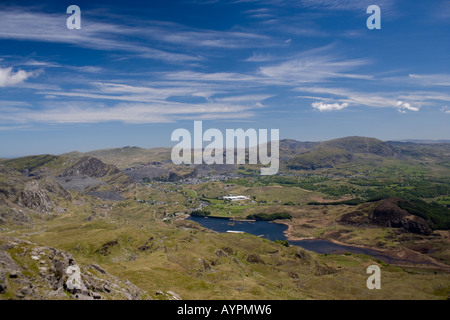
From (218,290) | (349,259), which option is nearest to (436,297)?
(349,259)

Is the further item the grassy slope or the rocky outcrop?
the grassy slope

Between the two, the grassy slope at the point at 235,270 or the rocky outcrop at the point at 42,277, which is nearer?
the rocky outcrop at the point at 42,277

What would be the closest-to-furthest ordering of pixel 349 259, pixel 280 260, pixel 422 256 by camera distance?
pixel 280 260, pixel 349 259, pixel 422 256

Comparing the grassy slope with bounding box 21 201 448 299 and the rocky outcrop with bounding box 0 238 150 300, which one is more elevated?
the rocky outcrop with bounding box 0 238 150 300

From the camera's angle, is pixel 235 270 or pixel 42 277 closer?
pixel 42 277

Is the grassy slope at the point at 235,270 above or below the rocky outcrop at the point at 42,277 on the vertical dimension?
below

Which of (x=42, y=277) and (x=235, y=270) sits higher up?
(x=42, y=277)
